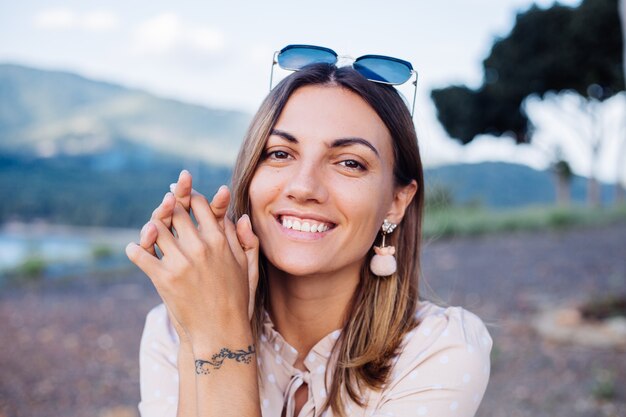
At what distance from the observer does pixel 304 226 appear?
183cm

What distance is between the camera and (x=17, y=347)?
6.24 metres

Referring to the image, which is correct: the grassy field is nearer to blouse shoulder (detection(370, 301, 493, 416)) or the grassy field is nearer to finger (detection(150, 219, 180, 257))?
blouse shoulder (detection(370, 301, 493, 416))

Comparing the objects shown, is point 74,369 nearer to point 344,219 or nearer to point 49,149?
point 344,219

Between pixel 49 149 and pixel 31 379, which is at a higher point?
pixel 31 379

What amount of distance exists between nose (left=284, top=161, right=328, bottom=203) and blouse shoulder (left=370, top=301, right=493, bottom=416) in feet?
1.82

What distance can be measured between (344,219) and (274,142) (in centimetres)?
34

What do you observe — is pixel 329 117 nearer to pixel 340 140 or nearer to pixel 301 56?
pixel 340 140

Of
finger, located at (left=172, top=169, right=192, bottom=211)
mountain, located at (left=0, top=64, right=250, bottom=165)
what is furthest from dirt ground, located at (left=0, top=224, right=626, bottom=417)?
mountain, located at (left=0, top=64, right=250, bottom=165)

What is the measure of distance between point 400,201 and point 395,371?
0.64 meters

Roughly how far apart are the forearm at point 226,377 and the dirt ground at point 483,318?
972 millimetres

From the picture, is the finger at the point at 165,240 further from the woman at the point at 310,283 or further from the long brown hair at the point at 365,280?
the long brown hair at the point at 365,280

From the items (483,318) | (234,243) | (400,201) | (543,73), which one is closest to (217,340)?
(234,243)

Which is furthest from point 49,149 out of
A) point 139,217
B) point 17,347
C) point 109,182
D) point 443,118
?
point 17,347

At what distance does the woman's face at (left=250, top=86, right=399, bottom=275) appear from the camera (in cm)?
185
